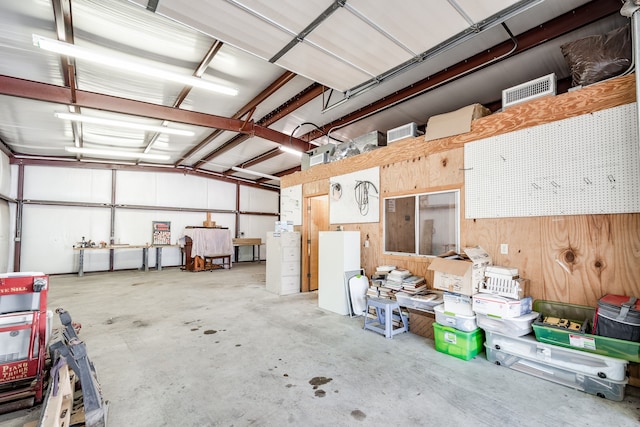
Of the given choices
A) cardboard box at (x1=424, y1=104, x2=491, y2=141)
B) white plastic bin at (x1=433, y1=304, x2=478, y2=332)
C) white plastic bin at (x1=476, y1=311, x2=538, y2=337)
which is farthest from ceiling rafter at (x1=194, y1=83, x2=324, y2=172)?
white plastic bin at (x1=476, y1=311, x2=538, y2=337)

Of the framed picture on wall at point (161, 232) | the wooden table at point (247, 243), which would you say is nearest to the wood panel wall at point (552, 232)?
the wooden table at point (247, 243)

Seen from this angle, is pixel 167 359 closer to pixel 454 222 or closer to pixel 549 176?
pixel 454 222

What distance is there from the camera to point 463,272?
9.35 feet

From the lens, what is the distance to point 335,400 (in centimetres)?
221

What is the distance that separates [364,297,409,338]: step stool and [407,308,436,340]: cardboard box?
101 millimetres

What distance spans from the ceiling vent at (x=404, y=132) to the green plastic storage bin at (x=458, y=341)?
2.70 metres

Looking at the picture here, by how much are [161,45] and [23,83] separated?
8.69 feet

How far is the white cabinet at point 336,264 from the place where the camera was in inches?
176

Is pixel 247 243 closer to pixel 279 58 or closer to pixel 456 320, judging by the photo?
pixel 279 58

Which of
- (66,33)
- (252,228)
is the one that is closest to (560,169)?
(66,33)

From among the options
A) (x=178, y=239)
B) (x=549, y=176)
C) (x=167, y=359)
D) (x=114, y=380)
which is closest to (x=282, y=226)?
(x=167, y=359)

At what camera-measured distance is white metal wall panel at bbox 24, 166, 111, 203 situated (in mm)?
8555

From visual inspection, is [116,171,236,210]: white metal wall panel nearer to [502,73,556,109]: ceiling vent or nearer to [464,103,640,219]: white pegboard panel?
[464,103,640,219]: white pegboard panel

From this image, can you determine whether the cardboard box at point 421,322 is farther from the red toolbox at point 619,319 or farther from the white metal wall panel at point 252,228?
the white metal wall panel at point 252,228
